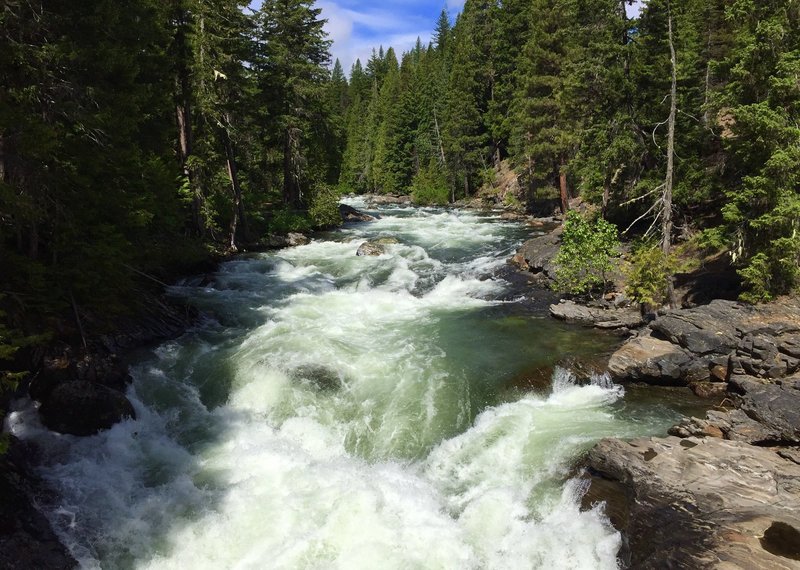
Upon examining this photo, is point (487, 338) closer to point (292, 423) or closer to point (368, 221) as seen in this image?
point (292, 423)

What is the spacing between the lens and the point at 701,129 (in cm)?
1800

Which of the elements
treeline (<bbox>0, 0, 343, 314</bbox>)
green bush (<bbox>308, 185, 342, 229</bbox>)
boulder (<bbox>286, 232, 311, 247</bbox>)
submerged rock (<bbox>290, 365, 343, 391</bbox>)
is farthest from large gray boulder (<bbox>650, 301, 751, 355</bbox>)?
green bush (<bbox>308, 185, 342, 229</bbox>)

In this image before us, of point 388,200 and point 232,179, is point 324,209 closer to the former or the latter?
point 232,179

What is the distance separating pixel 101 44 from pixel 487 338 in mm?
12315

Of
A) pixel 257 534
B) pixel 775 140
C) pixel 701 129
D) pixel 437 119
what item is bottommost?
pixel 257 534

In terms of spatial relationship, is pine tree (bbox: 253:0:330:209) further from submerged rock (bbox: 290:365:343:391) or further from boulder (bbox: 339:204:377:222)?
submerged rock (bbox: 290:365:343:391)

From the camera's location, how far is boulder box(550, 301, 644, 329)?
1505 centimetres

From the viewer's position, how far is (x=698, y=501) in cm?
707

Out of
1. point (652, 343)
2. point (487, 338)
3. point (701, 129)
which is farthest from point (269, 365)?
point (701, 129)

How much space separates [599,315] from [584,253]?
258 cm

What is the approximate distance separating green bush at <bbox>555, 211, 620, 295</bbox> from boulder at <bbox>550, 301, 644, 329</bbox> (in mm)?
1187

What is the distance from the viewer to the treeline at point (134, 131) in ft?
30.4

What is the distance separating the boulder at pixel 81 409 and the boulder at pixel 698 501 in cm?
922

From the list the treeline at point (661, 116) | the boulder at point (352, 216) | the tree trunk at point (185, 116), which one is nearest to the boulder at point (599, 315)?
the treeline at point (661, 116)
